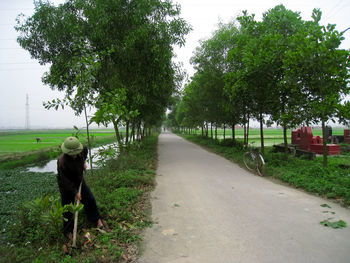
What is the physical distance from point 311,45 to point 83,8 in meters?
8.47

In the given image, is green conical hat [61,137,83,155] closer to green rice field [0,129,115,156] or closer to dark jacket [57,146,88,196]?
dark jacket [57,146,88,196]

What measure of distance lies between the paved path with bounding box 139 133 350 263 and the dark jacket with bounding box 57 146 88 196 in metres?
1.43

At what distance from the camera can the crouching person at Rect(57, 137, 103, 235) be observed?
3.54 metres

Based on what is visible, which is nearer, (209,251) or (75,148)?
(209,251)

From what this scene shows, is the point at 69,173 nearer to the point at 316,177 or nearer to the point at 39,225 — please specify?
the point at 39,225

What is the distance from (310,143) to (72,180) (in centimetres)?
1456

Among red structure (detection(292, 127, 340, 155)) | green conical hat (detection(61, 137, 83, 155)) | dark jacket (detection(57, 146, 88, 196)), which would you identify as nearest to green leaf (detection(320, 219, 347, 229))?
dark jacket (detection(57, 146, 88, 196))

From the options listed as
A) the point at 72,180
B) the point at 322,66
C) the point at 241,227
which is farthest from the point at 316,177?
the point at 72,180

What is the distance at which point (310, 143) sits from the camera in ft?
46.4

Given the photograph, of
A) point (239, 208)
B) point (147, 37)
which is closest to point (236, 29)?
point (147, 37)

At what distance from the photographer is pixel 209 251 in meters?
3.16

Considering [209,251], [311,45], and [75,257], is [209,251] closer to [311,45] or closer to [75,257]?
[75,257]

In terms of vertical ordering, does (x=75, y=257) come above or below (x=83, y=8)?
below

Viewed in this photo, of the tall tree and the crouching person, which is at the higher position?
the tall tree
